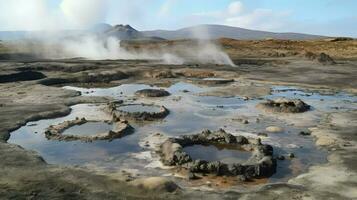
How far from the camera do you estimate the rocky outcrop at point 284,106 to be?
763 inches

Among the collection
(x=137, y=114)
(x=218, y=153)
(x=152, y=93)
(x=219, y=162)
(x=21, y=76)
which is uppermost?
(x=21, y=76)

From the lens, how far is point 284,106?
19656 millimetres

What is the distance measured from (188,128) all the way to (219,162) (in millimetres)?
5096

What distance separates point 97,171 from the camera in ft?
37.1

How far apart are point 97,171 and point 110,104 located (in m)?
8.43

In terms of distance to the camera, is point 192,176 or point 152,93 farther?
point 152,93

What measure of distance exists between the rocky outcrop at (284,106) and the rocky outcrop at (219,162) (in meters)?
5.38

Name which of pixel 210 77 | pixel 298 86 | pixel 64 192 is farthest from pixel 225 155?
pixel 210 77

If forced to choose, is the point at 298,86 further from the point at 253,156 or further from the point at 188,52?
the point at 188,52

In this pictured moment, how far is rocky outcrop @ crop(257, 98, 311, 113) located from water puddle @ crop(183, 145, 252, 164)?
605 cm

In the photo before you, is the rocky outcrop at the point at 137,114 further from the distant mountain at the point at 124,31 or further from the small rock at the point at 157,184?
the distant mountain at the point at 124,31

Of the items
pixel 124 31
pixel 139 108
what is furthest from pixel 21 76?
pixel 124 31

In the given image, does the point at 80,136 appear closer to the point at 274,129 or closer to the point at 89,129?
the point at 89,129

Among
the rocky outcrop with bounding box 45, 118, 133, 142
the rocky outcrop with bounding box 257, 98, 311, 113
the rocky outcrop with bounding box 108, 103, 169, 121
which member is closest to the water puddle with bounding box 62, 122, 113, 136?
the rocky outcrop with bounding box 45, 118, 133, 142
